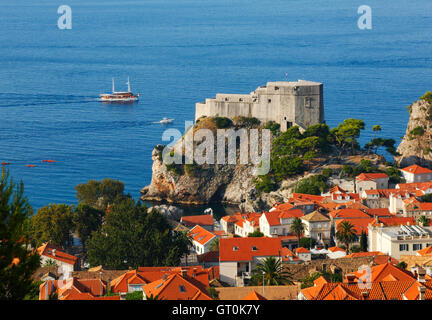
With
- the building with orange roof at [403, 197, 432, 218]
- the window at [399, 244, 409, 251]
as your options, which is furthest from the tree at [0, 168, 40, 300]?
the building with orange roof at [403, 197, 432, 218]

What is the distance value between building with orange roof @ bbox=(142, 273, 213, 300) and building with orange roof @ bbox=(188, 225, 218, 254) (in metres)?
19.7

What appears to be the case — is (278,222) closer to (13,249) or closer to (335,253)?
(335,253)

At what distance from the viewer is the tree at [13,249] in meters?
12.5

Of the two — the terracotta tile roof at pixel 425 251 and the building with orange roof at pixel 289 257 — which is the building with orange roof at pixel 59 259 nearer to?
the building with orange roof at pixel 289 257

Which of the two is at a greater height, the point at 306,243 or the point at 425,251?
the point at 306,243

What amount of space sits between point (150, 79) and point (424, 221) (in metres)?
91.0

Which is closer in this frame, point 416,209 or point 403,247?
point 403,247

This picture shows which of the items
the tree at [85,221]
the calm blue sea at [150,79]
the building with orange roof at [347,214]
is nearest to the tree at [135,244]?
the tree at [85,221]

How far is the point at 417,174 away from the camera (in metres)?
59.0

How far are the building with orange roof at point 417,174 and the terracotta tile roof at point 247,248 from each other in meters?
23.0

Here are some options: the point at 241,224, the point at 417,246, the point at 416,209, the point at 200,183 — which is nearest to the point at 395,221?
the point at 416,209

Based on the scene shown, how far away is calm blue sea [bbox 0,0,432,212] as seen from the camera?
83375 millimetres
